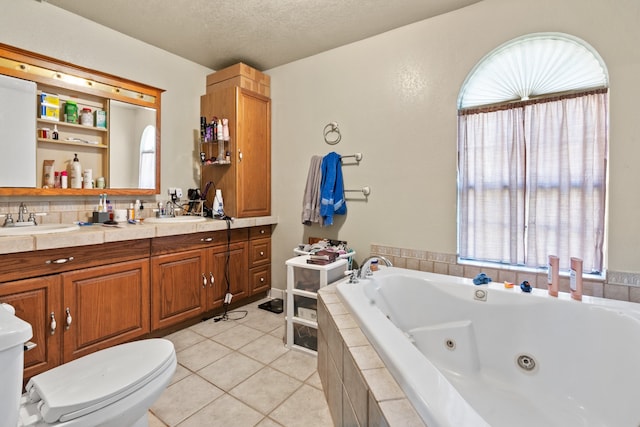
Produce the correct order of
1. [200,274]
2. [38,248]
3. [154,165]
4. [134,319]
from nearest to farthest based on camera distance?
[38,248]
[134,319]
[200,274]
[154,165]

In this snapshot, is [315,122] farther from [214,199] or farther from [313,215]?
[214,199]

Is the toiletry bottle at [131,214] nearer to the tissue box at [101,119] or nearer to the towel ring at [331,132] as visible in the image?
the tissue box at [101,119]

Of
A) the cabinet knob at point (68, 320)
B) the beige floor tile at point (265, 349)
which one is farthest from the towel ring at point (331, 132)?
the cabinet knob at point (68, 320)

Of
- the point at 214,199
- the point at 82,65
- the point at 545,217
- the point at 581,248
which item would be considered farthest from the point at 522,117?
the point at 82,65

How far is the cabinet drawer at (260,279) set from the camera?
122 inches

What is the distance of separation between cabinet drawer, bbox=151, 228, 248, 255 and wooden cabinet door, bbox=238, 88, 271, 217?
23 cm

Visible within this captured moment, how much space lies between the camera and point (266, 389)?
1767 mm

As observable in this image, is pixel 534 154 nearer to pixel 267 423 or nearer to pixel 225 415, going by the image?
pixel 267 423

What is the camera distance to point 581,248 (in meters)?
1.84

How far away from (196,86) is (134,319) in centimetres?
229

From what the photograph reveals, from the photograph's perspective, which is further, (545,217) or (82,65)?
(82,65)

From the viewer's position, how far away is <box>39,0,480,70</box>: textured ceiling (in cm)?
217

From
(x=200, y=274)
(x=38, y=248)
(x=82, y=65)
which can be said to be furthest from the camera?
(x=200, y=274)

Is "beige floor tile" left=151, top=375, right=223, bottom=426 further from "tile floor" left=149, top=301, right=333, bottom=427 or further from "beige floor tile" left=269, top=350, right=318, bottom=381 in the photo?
"beige floor tile" left=269, top=350, right=318, bottom=381
